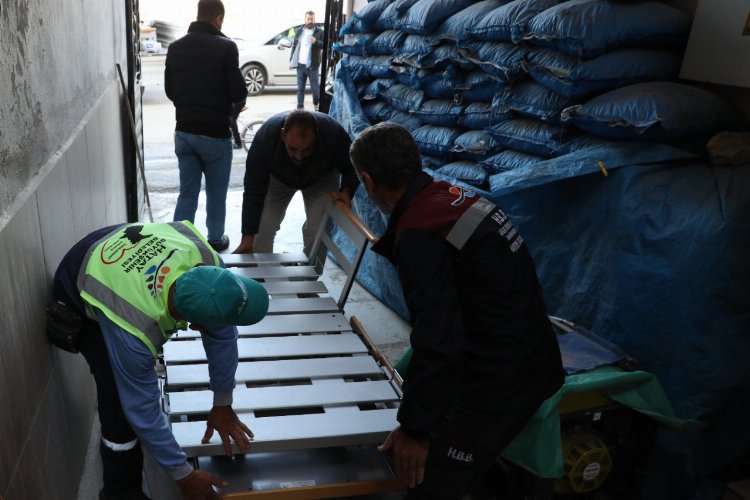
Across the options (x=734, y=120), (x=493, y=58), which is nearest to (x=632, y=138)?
(x=734, y=120)

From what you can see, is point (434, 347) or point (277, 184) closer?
point (434, 347)

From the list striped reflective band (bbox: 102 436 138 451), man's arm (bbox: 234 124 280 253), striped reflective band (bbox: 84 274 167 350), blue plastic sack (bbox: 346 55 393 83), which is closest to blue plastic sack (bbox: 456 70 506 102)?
blue plastic sack (bbox: 346 55 393 83)

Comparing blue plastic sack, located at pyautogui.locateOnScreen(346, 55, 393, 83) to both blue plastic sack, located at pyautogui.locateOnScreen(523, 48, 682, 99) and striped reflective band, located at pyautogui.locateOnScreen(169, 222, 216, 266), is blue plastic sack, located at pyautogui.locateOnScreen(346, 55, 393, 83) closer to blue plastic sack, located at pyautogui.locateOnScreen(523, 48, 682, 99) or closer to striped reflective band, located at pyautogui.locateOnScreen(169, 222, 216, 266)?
blue plastic sack, located at pyautogui.locateOnScreen(523, 48, 682, 99)

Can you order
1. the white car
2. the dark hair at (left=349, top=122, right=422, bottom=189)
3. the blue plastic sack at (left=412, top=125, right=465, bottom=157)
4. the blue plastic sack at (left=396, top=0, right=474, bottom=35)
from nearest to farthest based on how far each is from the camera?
the dark hair at (left=349, top=122, right=422, bottom=189)
the blue plastic sack at (left=412, top=125, right=465, bottom=157)
the blue plastic sack at (left=396, top=0, right=474, bottom=35)
the white car

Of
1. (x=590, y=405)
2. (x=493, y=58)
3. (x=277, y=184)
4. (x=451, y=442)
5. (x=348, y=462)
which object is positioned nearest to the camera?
(x=451, y=442)

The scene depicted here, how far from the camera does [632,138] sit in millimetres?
2895

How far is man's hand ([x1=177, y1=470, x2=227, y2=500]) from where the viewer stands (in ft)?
6.25

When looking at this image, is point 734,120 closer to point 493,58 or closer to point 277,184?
point 493,58

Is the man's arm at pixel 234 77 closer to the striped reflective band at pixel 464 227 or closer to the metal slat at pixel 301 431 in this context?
the metal slat at pixel 301 431

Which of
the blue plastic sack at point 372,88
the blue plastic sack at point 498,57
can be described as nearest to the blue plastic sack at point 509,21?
the blue plastic sack at point 498,57

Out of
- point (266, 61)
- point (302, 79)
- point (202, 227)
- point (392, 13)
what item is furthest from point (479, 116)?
point (266, 61)

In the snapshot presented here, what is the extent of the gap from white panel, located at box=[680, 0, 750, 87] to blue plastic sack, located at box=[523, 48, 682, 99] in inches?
4.1

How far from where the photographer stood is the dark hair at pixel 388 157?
6.49 feet

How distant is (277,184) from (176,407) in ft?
6.71
